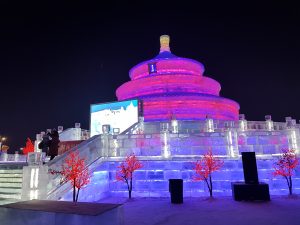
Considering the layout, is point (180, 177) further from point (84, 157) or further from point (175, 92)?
point (175, 92)

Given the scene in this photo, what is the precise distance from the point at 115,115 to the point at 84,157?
975cm

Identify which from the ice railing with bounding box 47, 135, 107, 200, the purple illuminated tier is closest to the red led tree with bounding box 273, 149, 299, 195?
the ice railing with bounding box 47, 135, 107, 200

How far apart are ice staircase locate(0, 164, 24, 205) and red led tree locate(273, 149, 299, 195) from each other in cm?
1387

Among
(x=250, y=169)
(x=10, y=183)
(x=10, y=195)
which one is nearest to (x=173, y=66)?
(x=250, y=169)

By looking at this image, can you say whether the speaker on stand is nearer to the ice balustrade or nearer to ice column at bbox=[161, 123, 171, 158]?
the ice balustrade

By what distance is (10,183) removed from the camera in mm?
11625

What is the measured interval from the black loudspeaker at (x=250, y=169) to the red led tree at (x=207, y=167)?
1.77 meters

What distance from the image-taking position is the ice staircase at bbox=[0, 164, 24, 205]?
10788 millimetres

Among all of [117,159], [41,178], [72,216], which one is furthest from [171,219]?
[117,159]

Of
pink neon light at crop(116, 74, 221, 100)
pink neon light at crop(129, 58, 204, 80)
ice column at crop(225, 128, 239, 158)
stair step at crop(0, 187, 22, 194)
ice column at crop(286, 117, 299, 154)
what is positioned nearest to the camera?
stair step at crop(0, 187, 22, 194)

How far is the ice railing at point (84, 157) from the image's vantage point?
35.8 feet

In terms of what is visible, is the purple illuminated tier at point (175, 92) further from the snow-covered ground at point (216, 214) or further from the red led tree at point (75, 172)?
the snow-covered ground at point (216, 214)

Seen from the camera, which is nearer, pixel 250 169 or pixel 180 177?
pixel 250 169

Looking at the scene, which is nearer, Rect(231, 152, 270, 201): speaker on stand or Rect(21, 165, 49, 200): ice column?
Rect(21, 165, 49, 200): ice column
